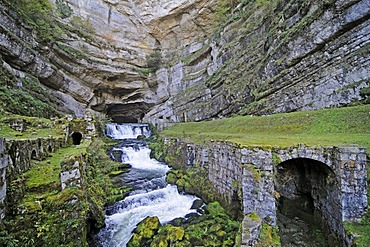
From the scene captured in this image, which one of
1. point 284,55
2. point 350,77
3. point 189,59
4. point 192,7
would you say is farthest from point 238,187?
point 192,7

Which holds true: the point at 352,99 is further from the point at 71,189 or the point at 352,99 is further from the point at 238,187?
the point at 71,189

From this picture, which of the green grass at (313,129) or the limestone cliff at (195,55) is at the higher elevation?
the limestone cliff at (195,55)

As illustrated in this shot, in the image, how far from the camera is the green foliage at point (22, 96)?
14.0m

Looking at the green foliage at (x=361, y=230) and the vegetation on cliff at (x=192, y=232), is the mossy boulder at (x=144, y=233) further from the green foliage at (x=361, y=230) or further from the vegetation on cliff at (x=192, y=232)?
the green foliage at (x=361, y=230)

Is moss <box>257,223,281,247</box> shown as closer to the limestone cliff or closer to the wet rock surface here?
the wet rock surface

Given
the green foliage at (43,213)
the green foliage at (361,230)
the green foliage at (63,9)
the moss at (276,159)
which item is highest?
the green foliage at (63,9)

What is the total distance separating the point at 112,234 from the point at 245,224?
4.65 metres

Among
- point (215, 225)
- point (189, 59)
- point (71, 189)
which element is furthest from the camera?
point (189, 59)

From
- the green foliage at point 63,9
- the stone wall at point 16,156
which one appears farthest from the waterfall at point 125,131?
the green foliage at point 63,9

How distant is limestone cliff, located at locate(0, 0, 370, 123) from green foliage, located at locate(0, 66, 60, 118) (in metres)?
2.24

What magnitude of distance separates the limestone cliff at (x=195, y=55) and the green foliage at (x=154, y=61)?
0.90 feet

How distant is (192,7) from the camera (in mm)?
31547

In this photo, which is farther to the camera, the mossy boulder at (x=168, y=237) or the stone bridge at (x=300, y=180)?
the mossy boulder at (x=168, y=237)

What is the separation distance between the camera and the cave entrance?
19.6 feet
